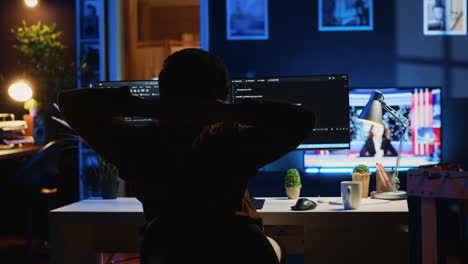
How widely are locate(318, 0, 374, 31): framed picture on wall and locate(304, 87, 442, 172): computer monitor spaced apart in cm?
47

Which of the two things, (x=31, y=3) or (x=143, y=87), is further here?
(x=31, y=3)

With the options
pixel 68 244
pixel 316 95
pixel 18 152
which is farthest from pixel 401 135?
pixel 18 152

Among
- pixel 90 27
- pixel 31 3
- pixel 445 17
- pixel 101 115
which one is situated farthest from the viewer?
pixel 31 3

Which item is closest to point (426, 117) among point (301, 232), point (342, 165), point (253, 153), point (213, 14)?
point (342, 165)

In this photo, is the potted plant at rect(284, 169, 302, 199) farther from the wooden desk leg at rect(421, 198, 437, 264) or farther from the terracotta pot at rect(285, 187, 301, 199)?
the wooden desk leg at rect(421, 198, 437, 264)

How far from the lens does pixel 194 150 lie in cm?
128

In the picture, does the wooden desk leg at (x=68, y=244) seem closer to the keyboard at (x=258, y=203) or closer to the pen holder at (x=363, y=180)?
the keyboard at (x=258, y=203)

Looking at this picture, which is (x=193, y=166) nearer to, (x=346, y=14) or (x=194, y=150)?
(x=194, y=150)

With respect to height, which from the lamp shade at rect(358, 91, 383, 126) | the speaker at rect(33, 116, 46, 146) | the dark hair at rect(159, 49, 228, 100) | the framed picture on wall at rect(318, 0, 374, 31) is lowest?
the speaker at rect(33, 116, 46, 146)

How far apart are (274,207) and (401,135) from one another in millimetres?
1161

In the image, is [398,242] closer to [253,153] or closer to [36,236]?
[253,153]

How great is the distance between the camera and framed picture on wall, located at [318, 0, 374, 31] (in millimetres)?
3299

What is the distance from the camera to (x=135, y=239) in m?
2.31

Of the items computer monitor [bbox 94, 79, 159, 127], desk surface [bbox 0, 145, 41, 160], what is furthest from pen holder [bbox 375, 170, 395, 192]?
desk surface [bbox 0, 145, 41, 160]
